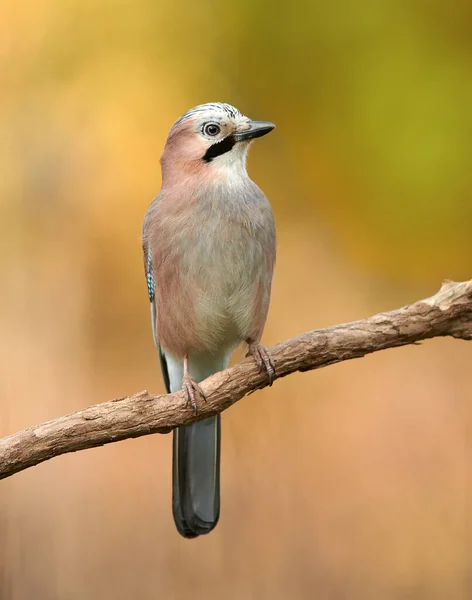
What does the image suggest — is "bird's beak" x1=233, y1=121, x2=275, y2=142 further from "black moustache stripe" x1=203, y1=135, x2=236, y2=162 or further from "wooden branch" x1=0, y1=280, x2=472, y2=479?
"wooden branch" x1=0, y1=280, x2=472, y2=479

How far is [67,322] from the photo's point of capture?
4.00m

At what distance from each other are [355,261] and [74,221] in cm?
136

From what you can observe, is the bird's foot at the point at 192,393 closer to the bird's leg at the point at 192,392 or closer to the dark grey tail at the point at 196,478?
the bird's leg at the point at 192,392

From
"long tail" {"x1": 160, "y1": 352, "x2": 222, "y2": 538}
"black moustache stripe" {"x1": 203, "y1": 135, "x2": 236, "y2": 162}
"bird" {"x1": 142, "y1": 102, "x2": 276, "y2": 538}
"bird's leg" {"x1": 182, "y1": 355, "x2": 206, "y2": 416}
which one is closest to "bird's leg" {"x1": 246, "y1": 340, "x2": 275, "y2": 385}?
"bird" {"x1": 142, "y1": 102, "x2": 276, "y2": 538}

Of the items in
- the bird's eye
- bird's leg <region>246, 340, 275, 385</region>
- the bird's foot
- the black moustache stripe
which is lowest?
the bird's foot

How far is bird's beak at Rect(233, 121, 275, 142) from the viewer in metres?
2.63

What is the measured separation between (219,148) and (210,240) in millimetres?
305

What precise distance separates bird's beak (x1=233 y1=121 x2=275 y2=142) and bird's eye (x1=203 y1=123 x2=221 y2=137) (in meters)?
0.06

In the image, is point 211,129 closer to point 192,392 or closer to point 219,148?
point 219,148

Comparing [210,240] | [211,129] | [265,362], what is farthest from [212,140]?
[265,362]

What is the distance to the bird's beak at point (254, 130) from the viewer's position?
2629mm

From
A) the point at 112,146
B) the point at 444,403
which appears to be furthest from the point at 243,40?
the point at 444,403

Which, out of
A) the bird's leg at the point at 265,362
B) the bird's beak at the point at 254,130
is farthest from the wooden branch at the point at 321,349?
the bird's beak at the point at 254,130

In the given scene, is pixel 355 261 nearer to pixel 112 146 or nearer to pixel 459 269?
pixel 459 269
